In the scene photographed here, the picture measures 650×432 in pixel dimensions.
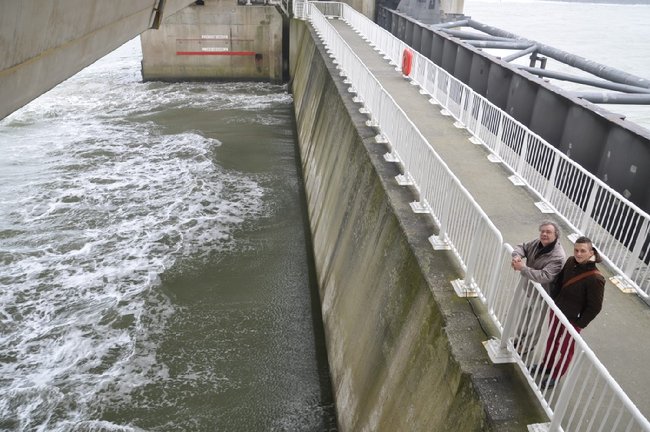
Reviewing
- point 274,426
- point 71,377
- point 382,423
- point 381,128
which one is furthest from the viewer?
point 381,128

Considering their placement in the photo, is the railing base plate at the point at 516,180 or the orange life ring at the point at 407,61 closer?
the railing base plate at the point at 516,180

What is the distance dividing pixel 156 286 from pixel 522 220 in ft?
31.6

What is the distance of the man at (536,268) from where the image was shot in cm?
477

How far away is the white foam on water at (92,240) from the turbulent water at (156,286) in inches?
1.8

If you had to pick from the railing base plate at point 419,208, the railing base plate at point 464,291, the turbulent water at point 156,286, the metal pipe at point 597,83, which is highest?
the metal pipe at point 597,83

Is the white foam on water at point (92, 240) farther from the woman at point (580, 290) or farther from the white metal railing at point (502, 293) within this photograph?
the woman at point (580, 290)

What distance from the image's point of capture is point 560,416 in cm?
398

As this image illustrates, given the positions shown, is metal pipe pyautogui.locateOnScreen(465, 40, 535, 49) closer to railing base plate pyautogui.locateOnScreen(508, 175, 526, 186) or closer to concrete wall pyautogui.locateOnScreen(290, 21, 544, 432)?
concrete wall pyautogui.locateOnScreen(290, 21, 544, 432)

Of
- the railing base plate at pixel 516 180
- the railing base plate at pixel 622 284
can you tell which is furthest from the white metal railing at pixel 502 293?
the railing base plate at pixel 516 180

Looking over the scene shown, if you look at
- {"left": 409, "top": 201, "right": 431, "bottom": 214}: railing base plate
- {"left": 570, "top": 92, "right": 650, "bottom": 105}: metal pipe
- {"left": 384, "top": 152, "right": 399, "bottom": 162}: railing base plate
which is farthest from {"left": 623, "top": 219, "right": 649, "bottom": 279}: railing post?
{"left": 570, "top": 92, "right": 650, "bottom": 105}: metal pipe

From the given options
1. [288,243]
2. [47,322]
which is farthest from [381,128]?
[47,322]

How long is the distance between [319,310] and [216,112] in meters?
20.1

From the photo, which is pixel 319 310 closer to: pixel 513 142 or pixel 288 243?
pixel 288 243

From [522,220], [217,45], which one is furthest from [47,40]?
[217,45]
